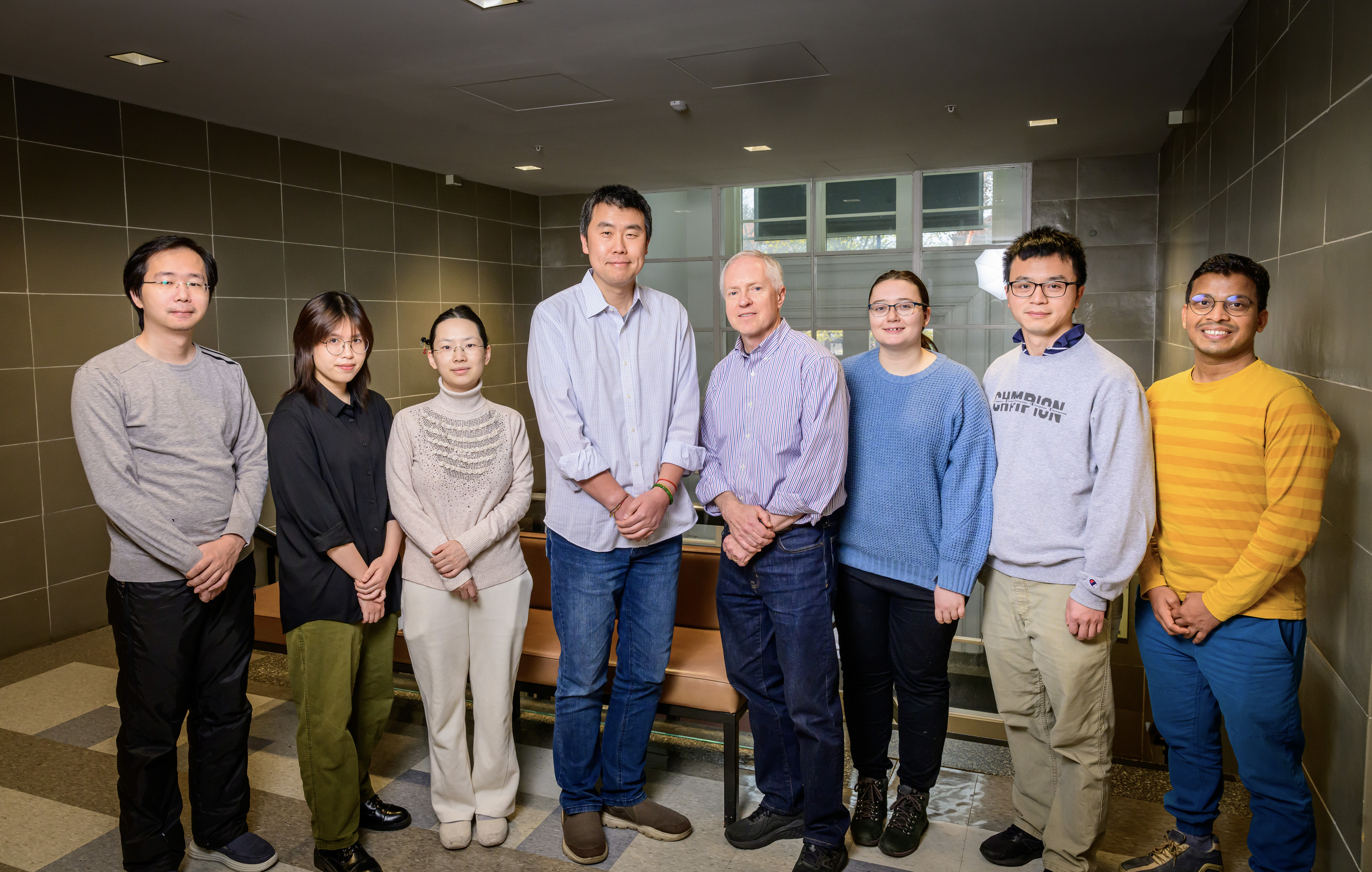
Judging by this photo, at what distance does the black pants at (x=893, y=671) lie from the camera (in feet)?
7.43

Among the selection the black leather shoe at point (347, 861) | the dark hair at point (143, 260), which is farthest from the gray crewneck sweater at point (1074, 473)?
the dark hair at point (143, 260)

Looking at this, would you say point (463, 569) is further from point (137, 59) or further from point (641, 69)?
point (137, 59)

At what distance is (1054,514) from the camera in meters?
2.07

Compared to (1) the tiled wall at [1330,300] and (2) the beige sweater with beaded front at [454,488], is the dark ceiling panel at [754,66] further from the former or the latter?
(2) the beige sweater with beaded front at [454,488]

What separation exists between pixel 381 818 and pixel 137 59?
388 cm

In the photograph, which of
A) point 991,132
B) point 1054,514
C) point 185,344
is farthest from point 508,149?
point 1054,514

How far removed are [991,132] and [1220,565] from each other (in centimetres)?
507

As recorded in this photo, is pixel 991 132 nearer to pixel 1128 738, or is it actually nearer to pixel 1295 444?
pixel 1128 738

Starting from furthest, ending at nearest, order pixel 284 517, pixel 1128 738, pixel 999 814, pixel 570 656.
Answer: pixel 1128 738 < pixel 999 814 < pixel 570 656 < pixel 284 517

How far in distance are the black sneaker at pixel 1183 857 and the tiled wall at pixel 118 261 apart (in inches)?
202

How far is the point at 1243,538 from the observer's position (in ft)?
6.56

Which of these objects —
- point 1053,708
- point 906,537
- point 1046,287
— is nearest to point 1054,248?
point 1046,287

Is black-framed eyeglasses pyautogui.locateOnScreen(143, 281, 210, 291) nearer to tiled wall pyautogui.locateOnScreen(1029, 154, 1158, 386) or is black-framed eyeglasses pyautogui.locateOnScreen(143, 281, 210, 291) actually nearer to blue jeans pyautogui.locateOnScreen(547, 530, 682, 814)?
blue jeans pyautogui.locateOnScreen(547, 530, 682, 814)

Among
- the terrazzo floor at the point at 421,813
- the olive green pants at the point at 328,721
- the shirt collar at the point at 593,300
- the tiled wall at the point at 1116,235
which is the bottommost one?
the terrazzo floor at the point at 421,813
